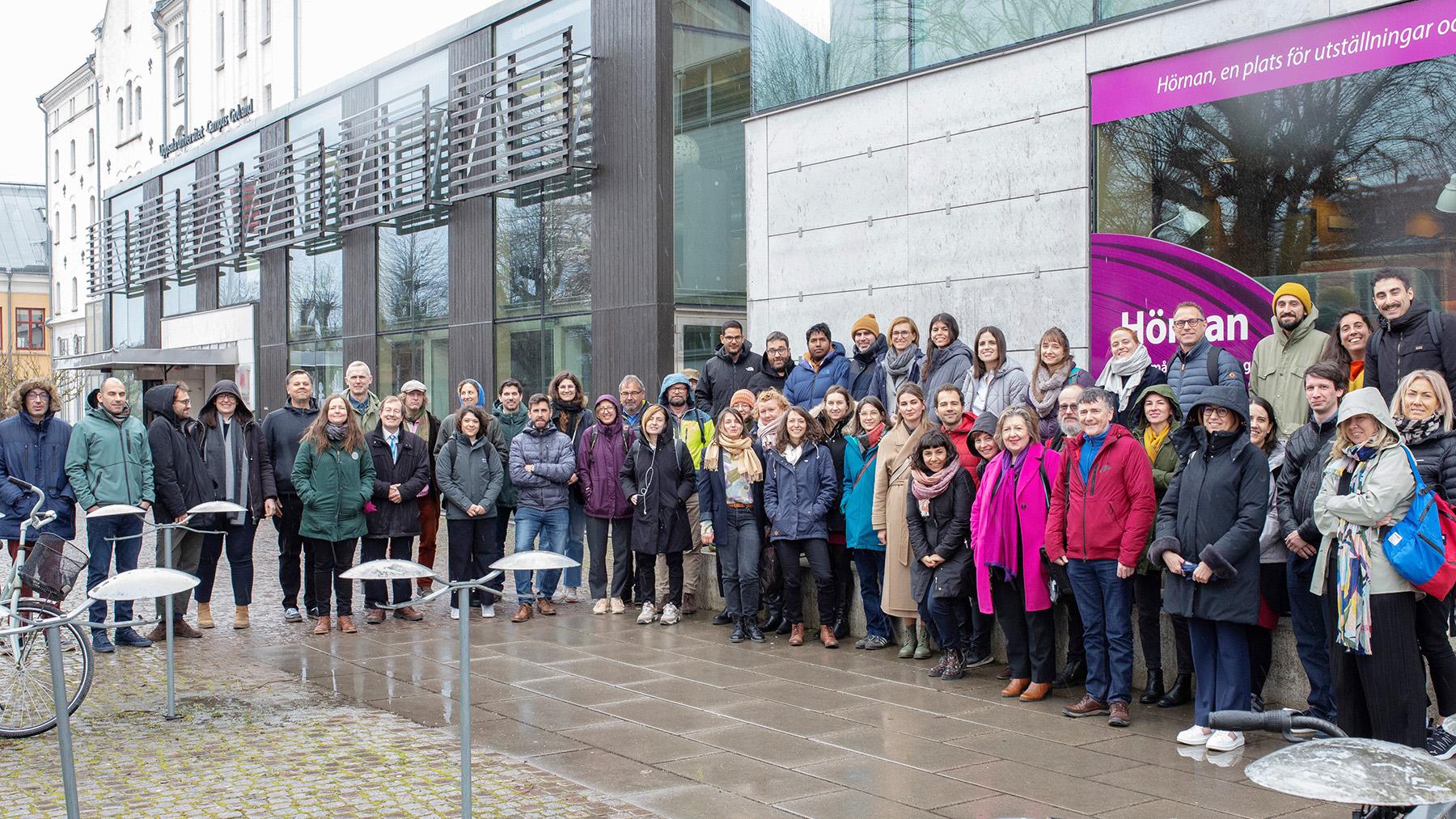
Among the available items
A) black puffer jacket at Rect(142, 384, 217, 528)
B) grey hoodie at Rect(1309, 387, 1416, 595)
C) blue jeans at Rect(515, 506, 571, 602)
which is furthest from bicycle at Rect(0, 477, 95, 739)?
grey hoodie at Rect(1309, 387, 1416, 595)

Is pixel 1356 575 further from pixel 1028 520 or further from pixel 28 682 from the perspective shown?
pixel 28 682

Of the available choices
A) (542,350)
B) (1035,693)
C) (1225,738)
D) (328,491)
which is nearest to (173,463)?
(328,491)

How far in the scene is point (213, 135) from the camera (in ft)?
113

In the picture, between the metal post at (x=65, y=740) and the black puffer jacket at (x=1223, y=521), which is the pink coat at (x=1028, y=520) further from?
the metal post at (x=65, y=740)

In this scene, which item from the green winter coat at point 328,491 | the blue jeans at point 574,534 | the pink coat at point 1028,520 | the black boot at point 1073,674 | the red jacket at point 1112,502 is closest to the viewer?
the red jacket at point 1112,502

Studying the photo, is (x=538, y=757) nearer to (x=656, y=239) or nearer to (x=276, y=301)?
(x=656, y=239)

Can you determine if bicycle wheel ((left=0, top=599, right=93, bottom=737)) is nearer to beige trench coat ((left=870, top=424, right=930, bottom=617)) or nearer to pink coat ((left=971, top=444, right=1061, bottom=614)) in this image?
beige trench coat ((left=870, top=424, right=930, bottom=617))

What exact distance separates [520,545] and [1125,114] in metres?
6.37

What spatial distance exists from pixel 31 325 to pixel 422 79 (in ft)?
200

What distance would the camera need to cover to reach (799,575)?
32.7 ft

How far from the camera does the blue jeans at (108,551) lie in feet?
32.8

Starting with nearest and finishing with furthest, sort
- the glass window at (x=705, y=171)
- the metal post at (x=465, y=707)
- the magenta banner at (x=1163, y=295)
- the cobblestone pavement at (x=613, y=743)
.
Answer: the metal post at (x=465, y=707), the cobblestone pavement at (x=613, y=743), the magenta banner at (x=1163, y=295), the glass window at (x=705, y=171)

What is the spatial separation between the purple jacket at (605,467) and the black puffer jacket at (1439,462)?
6.48m

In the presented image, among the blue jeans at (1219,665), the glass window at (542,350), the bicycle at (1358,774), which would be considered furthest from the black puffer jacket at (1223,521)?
the glass window at (542,350)
